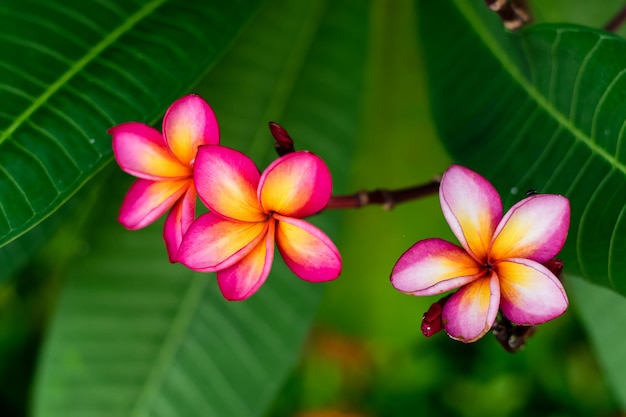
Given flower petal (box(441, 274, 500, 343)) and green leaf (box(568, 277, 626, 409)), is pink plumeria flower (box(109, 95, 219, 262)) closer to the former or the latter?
flower petal (box(441, 274, 500, 343))

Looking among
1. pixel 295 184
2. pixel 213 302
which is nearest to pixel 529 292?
pixel 295 184

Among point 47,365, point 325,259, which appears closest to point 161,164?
point 325,259

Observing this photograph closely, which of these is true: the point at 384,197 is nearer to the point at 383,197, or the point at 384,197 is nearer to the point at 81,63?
the point at 383,197

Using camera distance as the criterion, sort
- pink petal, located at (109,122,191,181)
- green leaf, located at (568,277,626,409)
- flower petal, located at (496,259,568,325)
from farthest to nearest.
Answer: green leaf, located at (568,277,626,409) → pink petal, located at (109,122,191,181) → flower petal, located at (496,259,568,325)

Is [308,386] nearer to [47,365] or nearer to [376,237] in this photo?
[376,237]

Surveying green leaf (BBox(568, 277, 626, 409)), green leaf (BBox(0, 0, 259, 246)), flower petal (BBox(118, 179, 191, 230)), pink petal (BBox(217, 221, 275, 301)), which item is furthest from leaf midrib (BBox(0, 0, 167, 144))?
green leaf (BBox(568, 277, 626, 409))

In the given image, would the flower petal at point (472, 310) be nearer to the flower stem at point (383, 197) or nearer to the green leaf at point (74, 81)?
the flower stem at point (383, 197)
